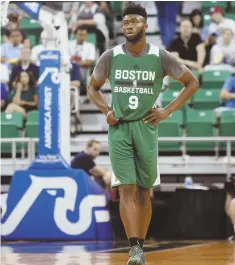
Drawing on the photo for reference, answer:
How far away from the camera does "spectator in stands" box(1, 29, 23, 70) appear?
16.2 m

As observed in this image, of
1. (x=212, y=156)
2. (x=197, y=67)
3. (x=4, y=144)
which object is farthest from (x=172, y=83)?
(x=4, y=144)

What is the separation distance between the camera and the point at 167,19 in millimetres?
16125

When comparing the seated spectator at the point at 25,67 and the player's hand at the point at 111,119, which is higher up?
the seated spectator at the point at 25,67

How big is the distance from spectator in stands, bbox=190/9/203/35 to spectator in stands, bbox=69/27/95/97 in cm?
208

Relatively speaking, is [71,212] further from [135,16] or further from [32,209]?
[135,16]

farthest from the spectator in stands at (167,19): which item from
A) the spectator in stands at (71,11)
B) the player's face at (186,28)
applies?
the spectator in stands at (71,11)

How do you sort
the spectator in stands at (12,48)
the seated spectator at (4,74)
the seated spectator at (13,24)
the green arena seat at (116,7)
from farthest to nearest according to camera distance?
the green arena seat at (116,7) < the seated spectator at (13,24) < the spectator in stands at (12,48) < the seated spectator at (4,74)

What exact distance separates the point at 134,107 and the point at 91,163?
579 centimetres

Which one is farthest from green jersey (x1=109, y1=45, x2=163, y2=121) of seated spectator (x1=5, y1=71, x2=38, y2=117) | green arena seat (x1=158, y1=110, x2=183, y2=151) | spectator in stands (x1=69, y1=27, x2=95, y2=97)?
spectator in stands (x1=69, y1=27, x2=95, y2=97)

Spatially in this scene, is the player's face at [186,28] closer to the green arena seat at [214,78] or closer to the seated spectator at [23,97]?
the green arena seat at [214,78]

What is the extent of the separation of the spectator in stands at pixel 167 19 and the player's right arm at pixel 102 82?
31.2 feet

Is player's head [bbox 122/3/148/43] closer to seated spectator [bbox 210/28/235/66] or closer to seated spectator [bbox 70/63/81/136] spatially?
seated spectator [bbox 70/63/81/136]

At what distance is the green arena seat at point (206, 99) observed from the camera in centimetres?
1430

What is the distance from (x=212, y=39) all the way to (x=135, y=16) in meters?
9.19
